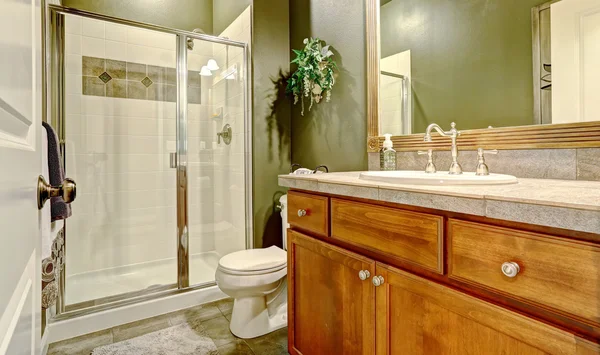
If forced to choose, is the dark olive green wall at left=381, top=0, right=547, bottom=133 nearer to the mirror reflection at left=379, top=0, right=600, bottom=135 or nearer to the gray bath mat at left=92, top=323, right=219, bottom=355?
the mirror reflection at left=379, top=0, right=600, bottom=135

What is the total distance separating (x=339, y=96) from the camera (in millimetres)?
2059

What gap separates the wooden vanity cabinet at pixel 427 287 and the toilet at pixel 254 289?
1.37 feet

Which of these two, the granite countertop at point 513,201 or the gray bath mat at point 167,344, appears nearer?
the granite countertop at point 513,201

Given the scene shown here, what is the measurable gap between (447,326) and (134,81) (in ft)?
8.94

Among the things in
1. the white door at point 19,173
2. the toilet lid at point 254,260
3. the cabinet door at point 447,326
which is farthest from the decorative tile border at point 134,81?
the cabinet door at point 447,326

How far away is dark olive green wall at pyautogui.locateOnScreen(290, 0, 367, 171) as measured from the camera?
191 centimetres

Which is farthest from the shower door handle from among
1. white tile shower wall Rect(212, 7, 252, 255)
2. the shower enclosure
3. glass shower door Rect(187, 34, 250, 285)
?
white tile shower wall Rect(212, 7, 252, 255)

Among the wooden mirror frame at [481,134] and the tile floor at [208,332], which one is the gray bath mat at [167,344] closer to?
the tile floor at [208,332]

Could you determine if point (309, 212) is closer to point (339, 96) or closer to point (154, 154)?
point (339, 96)

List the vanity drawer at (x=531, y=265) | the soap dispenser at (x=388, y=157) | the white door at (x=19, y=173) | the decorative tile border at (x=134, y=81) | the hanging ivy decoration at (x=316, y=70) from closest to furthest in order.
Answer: the white door at (x=19, y=173), the vanity drawer at (x=531, y=265), the soap dispenser at (x=388, y=157), the hanging ivy decoration at (x=316, y=70), the decorative tile border at (x=134, y=81)

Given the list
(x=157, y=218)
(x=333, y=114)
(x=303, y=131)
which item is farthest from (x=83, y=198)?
(x=333, y=114)

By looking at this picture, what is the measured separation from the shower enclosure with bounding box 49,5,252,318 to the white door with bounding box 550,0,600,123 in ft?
6.25

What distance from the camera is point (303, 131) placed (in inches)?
94.8

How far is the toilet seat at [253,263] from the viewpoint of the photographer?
5.76ft
